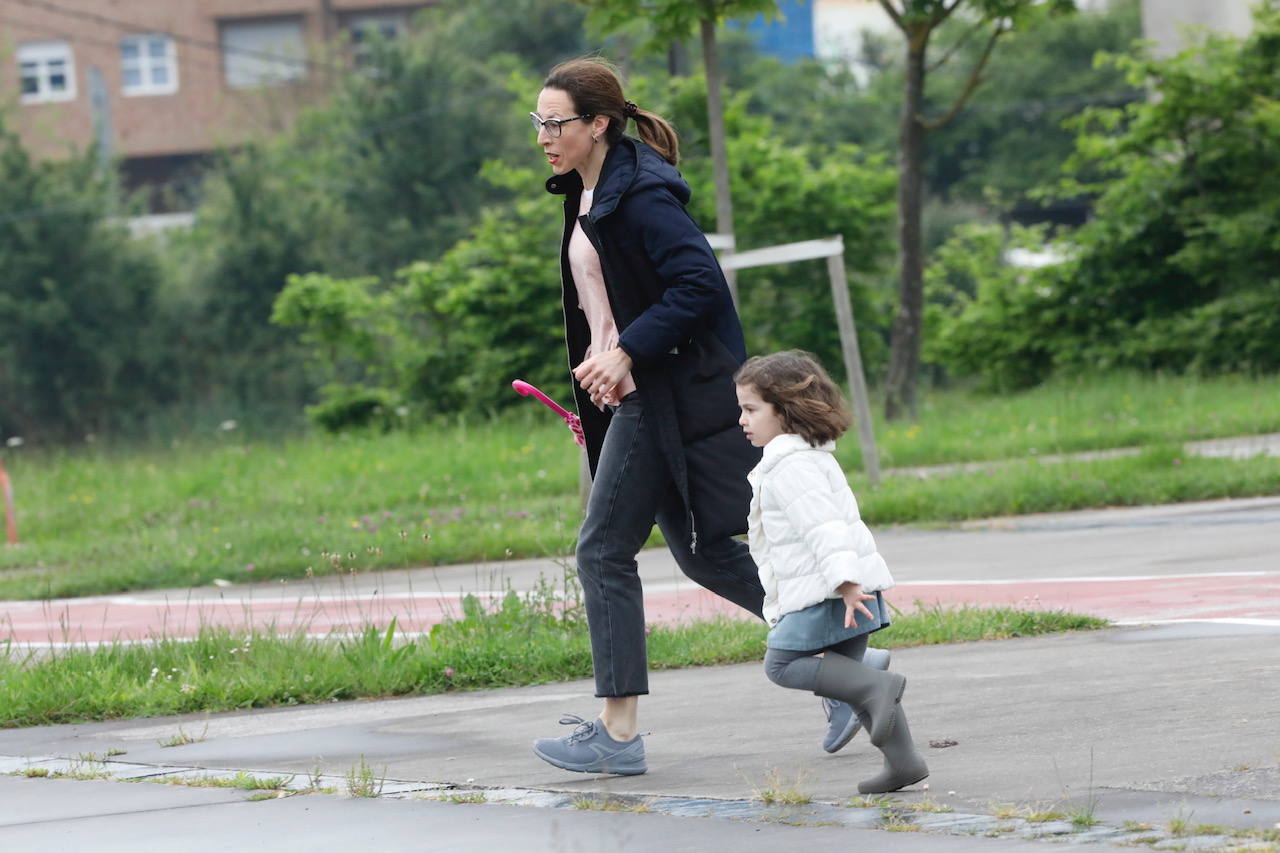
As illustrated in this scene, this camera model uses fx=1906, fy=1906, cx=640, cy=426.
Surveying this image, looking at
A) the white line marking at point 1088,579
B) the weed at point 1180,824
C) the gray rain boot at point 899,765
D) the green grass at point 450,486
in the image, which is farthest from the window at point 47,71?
the weed at point 1180,824

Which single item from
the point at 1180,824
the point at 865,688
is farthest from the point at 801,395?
the point at 1180,824

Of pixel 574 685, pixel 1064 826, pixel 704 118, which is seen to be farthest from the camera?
pixel 704 118

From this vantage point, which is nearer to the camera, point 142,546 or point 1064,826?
point 1064,826

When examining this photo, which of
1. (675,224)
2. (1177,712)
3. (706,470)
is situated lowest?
(1177,712)

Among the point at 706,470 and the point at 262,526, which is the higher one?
the point at 706,470

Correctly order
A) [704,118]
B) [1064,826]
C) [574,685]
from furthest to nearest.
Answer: [704,118]
[574,685]
[1064,826]

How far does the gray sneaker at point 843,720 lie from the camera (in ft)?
15.9

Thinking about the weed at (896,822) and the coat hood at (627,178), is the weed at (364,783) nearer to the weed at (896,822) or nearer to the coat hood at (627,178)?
the weed at (896,822)

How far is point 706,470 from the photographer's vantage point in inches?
201

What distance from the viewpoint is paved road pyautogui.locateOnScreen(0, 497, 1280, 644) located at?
7891 mm

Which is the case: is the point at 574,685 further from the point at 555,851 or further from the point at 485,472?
the point at 485,472

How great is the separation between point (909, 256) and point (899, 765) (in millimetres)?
15851

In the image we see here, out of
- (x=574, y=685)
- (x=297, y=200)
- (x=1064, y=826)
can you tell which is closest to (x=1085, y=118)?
(x=574, y=685)

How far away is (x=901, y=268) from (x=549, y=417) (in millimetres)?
5177
